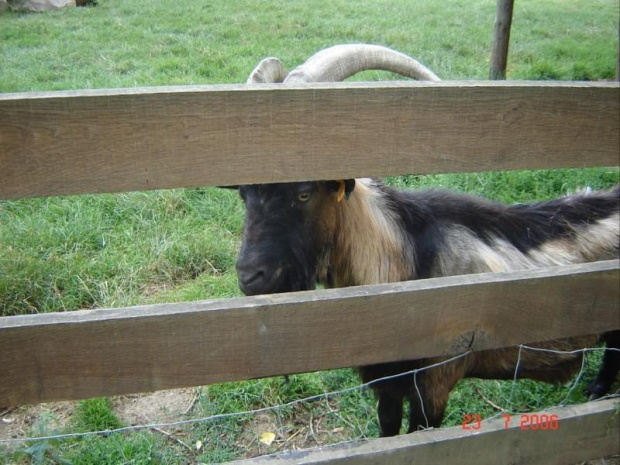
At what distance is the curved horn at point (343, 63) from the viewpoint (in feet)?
10.2

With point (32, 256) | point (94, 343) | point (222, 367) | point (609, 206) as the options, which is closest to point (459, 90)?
point (222, 367)

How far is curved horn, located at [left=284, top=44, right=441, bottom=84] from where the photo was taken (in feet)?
10.2

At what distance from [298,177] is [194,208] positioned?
387cm

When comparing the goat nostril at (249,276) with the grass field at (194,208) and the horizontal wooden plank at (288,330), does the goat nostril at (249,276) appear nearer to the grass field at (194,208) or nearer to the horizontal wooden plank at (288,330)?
the horizontal wooden plank at (288,330)

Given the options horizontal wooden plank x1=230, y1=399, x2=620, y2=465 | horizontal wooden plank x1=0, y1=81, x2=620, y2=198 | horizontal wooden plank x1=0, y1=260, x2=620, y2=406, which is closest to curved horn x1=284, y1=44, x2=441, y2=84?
horizontal wooden plank x1=0, y1=81, x2=620, y2=198

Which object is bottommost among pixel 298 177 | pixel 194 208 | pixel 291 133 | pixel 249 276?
pixel 194 208

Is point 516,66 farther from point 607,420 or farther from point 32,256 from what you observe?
point 607,420

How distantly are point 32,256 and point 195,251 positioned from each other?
122cm

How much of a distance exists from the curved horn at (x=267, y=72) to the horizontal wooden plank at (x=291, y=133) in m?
1.48

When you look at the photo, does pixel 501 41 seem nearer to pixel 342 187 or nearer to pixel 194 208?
pixel 194 208

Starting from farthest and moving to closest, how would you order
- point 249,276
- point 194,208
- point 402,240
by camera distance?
point 194,208, point 402,240, point 249,276

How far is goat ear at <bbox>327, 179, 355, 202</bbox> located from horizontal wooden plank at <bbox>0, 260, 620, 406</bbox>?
95 cm

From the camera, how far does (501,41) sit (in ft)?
29.8
